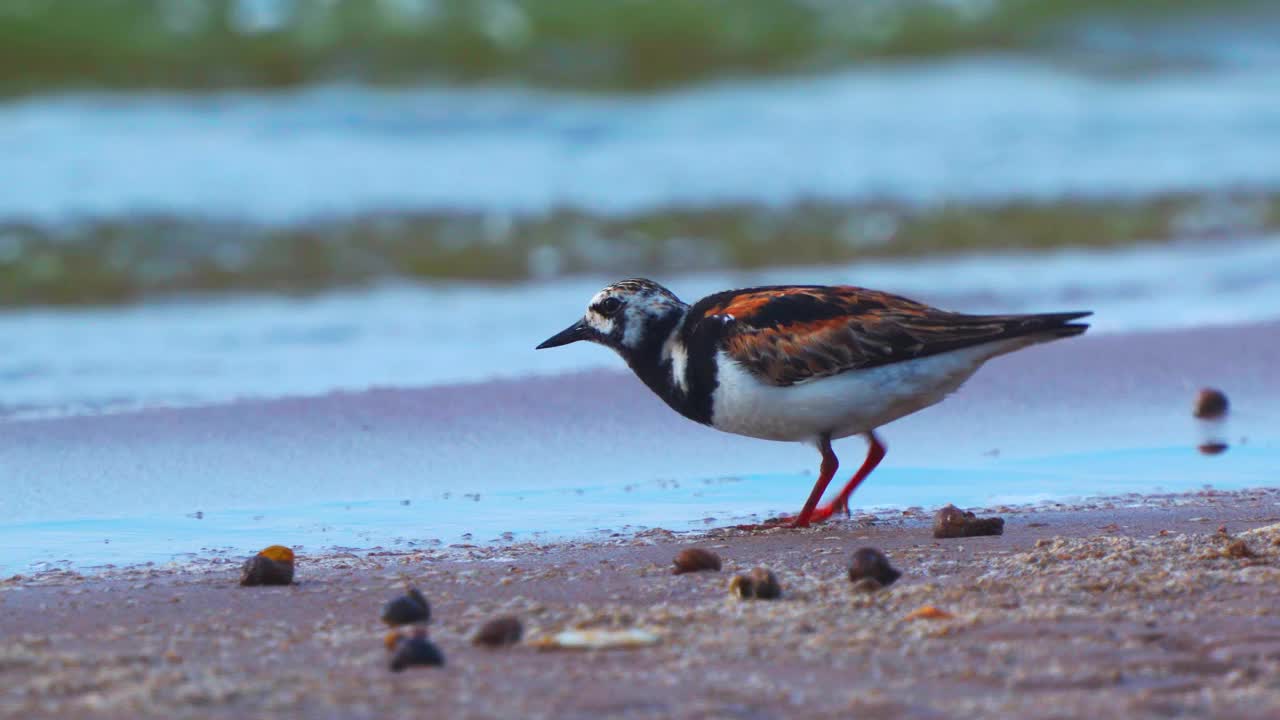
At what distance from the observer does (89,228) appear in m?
11.5

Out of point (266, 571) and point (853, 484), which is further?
point (853, 484)

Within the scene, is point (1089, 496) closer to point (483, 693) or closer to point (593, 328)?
point (593, 328)

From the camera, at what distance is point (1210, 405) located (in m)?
6.28

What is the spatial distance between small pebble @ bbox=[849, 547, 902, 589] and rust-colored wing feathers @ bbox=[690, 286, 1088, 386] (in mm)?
1060

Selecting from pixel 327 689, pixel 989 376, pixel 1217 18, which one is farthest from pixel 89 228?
pixel 1217 18

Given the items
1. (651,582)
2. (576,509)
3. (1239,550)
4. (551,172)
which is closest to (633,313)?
(576,509)

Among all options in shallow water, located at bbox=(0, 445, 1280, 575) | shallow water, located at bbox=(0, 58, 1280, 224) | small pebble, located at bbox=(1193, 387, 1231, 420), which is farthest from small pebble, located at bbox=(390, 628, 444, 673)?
shallow water, located at bbox=(0, 58, 1280, 224)

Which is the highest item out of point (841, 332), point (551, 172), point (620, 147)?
point (620, 147)

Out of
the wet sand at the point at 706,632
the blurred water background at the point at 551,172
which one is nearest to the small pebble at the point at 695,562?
the wet sand at the point at 706,632

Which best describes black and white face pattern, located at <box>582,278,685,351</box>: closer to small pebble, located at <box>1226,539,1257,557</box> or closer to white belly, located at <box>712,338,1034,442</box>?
white belly, located at <box>712,338,1034,442</box>

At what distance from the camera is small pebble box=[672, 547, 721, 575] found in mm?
4062

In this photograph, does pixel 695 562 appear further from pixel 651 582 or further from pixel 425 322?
pixel 425 322

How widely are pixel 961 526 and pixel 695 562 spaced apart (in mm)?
791

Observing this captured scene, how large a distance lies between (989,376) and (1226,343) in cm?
127
